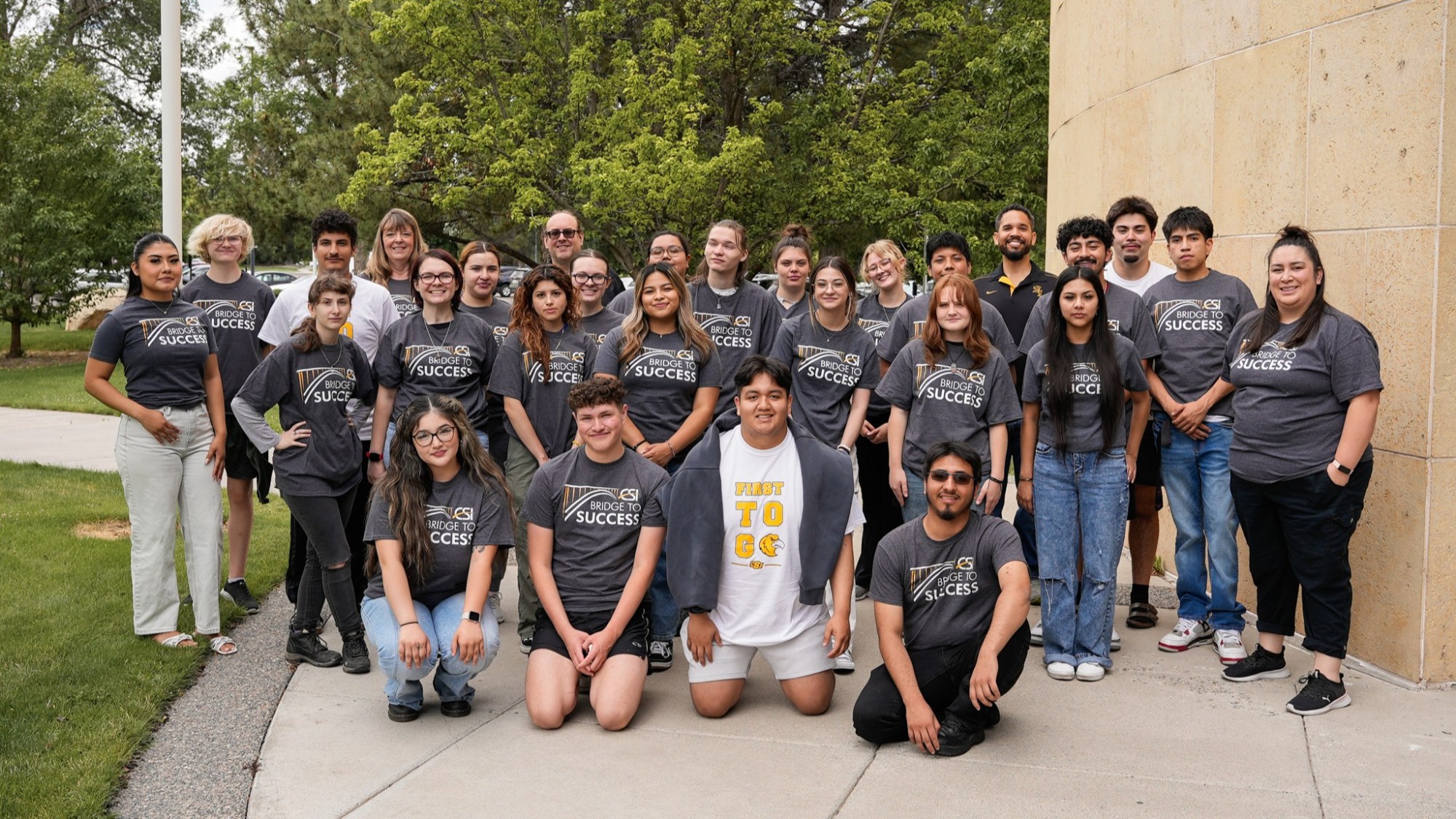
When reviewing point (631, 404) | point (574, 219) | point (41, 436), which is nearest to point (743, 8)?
point (41, 436)

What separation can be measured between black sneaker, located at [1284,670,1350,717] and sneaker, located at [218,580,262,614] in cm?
530

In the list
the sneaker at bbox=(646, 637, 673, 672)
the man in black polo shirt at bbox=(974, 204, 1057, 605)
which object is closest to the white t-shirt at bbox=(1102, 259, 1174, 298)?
the man in black polo shirt at bbox=(974, 204, 1057, 605)

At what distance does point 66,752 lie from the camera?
470 cm

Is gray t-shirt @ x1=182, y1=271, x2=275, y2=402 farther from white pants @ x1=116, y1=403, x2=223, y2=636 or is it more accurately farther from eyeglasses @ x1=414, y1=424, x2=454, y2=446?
eyeglasses @ x1=414, y1=424, x2=454, y2=446

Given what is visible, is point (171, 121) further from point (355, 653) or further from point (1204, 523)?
point (1204, 523)

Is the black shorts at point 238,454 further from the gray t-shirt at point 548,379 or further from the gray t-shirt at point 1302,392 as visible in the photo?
the gray t-shirt at point 1302,392

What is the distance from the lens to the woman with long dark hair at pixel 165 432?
588cm

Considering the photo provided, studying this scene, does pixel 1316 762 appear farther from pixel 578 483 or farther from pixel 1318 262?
pixel 578 483

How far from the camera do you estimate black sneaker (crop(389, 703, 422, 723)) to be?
514 cm

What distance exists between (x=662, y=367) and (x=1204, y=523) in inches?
109

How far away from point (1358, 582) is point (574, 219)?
4.51 metres

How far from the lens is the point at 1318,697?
16.9 feet

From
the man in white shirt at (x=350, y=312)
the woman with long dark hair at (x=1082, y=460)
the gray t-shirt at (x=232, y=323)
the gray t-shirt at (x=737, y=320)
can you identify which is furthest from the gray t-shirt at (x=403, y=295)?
the woman with long dark hair at (x=1082, y=460)

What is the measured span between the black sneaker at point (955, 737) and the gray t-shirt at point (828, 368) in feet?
6.57
